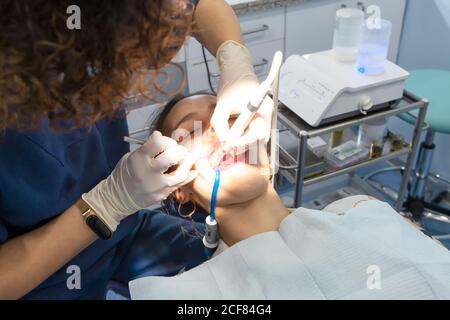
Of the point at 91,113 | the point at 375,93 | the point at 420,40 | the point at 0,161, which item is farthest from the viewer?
the point at 420,40

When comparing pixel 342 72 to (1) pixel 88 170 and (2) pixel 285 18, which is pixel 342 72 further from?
(1) pixel 88 170

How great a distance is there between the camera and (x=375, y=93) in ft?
5.88

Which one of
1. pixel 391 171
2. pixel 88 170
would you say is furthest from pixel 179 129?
pixel 391 171

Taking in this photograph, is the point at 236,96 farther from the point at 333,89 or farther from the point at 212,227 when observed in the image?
the point at 333,89

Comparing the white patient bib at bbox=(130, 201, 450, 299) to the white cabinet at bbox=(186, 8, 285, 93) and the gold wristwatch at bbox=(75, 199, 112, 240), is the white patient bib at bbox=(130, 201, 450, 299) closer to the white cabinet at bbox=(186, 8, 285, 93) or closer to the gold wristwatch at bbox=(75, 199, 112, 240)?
the gold wristwatch at bbox=(75, 199, 112, 240)

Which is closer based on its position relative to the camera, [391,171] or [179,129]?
[179,129]

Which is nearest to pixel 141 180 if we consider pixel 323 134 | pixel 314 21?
pixel 323 134

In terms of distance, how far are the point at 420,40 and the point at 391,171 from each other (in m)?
0.77

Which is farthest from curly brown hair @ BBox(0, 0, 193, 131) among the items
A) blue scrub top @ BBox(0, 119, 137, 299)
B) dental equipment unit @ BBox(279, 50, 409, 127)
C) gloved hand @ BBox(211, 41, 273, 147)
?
dental equipment unit @ BBox(279, 50, 409, 127)

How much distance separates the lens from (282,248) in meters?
1.25

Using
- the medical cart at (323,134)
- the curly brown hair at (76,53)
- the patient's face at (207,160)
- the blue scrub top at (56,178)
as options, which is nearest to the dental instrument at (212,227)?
the patient's face at (207,160)

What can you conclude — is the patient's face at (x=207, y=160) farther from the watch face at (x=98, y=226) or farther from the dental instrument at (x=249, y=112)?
the watch face at (x=98, y=226)

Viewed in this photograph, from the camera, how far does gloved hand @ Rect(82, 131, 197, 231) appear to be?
1.11 m

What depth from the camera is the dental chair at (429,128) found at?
6.57ft
